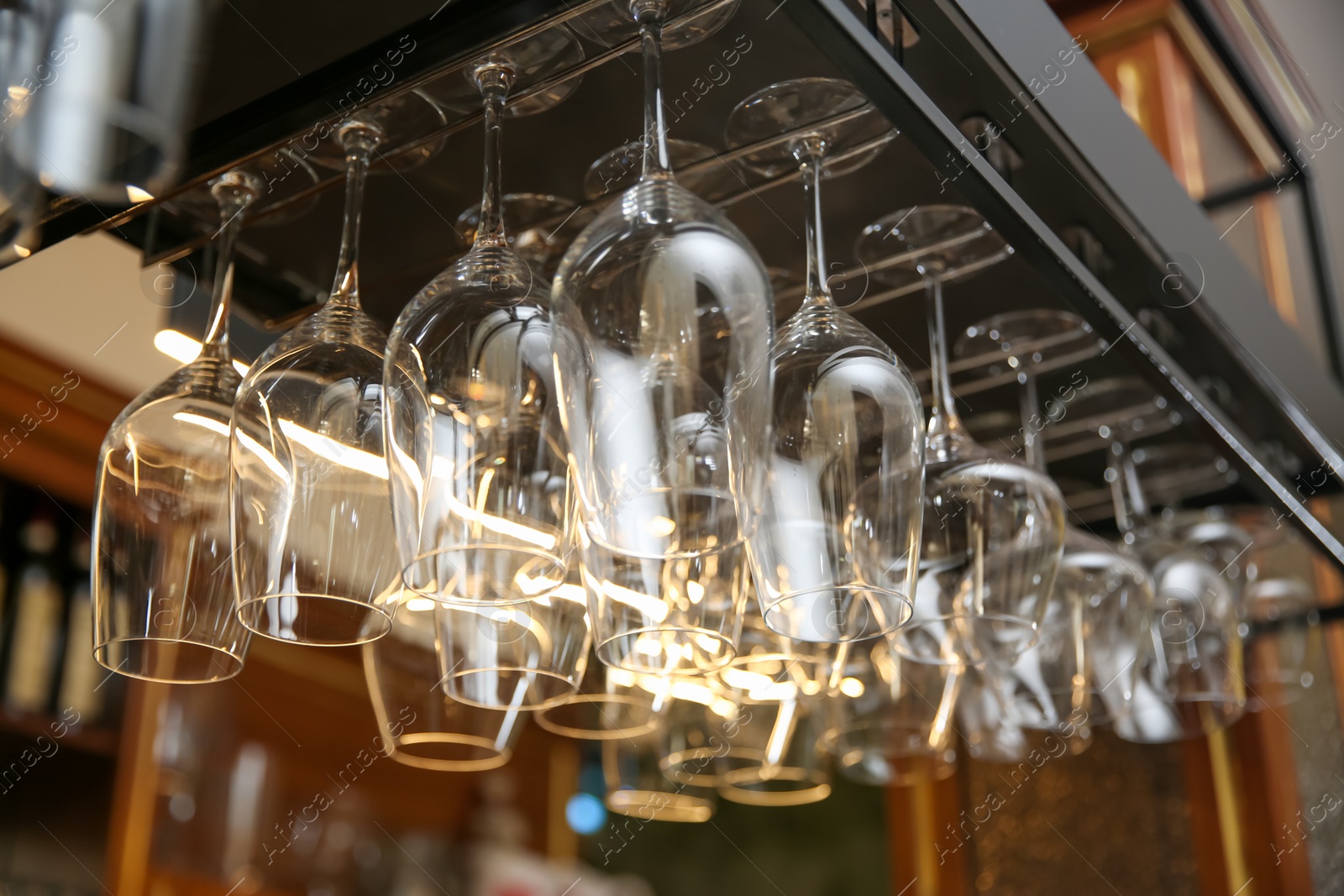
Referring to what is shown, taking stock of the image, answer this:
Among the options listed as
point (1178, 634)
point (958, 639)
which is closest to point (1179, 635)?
point (1178, 634)

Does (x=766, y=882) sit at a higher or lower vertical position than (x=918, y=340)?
lower

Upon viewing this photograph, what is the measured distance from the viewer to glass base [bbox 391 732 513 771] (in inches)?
26.0

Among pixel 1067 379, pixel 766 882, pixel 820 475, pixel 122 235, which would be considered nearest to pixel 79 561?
pixel 766 882

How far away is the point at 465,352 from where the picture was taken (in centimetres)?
47

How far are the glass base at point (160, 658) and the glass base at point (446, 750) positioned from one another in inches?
5.0

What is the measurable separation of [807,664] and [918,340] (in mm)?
191

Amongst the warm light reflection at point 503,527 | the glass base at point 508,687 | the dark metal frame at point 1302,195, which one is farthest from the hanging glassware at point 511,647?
the dark metal frame at point 1302,195

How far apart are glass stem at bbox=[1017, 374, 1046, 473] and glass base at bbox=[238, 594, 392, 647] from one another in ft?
1.18

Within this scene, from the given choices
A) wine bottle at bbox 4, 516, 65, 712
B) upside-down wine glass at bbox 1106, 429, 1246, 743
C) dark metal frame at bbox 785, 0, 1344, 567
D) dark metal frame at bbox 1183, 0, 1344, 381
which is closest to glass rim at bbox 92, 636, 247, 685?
dark metal frame at bbox 785, 0, 1344, 567

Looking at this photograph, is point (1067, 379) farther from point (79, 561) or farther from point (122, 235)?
point (79, 561)

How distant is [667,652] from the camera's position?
54 centimetres

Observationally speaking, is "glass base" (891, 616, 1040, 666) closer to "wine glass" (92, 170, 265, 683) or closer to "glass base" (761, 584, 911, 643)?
"glass base" (761, 584, 911, 643)

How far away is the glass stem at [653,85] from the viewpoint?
0.48m

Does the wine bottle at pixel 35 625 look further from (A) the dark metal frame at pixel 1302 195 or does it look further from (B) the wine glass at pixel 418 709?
(A) the dark metal frame at pixel 1302 195
